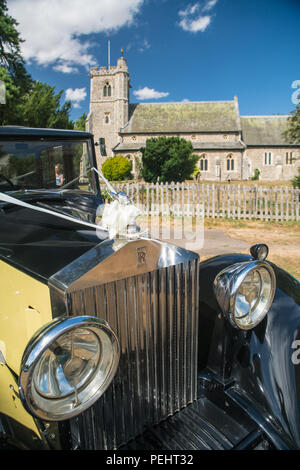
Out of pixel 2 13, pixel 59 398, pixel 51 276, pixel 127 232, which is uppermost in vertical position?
pixel 2 13

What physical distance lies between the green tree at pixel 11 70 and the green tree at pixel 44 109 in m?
0.61

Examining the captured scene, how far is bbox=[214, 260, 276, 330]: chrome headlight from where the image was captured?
5.71ft

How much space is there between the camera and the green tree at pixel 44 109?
16859 mm

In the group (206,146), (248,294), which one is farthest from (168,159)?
(248,294)

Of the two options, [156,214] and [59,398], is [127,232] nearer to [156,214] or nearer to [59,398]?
[59,398]

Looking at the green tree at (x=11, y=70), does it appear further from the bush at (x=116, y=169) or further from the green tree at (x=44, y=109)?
the bush at (x=116, y=169)

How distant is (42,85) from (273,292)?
21287 mm

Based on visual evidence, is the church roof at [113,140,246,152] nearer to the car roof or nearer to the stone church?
the stone church

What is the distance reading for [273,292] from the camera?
1846mm

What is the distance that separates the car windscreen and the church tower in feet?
148

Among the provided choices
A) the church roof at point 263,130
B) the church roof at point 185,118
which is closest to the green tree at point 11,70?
the church roof at point 185,118

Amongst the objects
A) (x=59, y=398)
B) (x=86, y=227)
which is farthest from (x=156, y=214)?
(x=59, y=398)

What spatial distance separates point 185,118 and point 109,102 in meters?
12.4
